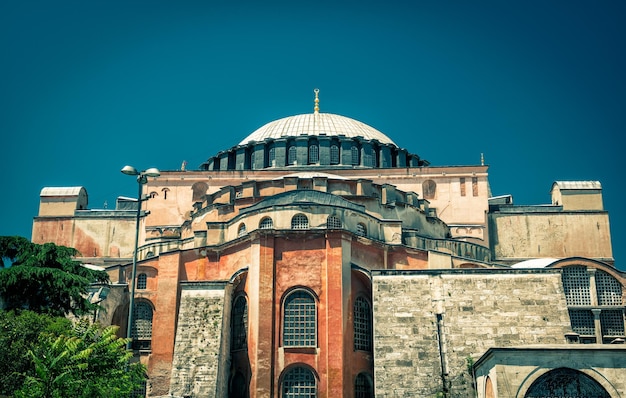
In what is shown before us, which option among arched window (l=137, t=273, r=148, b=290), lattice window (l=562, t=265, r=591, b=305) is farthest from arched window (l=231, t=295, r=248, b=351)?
lattice window (l=562, t=265, r=591, b=305)

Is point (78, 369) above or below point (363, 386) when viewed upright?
above

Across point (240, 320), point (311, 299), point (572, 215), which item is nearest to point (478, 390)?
point (311, 299)

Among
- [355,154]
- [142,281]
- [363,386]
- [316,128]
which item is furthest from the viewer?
[316,128]

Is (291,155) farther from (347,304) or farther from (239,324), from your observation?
(347,304)

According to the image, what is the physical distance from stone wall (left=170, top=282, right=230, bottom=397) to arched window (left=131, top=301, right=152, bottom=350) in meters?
3.35

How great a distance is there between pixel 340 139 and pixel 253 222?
15.1 meters

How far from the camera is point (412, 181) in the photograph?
47.2 m

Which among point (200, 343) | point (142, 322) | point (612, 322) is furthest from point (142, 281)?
point (612, 322)

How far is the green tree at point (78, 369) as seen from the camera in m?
20.0

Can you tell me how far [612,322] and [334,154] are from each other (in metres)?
18.1

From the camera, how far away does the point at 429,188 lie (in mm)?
47094

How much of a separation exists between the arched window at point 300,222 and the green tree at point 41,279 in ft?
27.4

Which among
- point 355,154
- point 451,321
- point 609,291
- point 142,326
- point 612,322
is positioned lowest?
point 451,321

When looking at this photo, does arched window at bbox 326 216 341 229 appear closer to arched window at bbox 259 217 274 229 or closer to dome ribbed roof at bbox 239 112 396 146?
arched window at bbox 259 217 274 229
